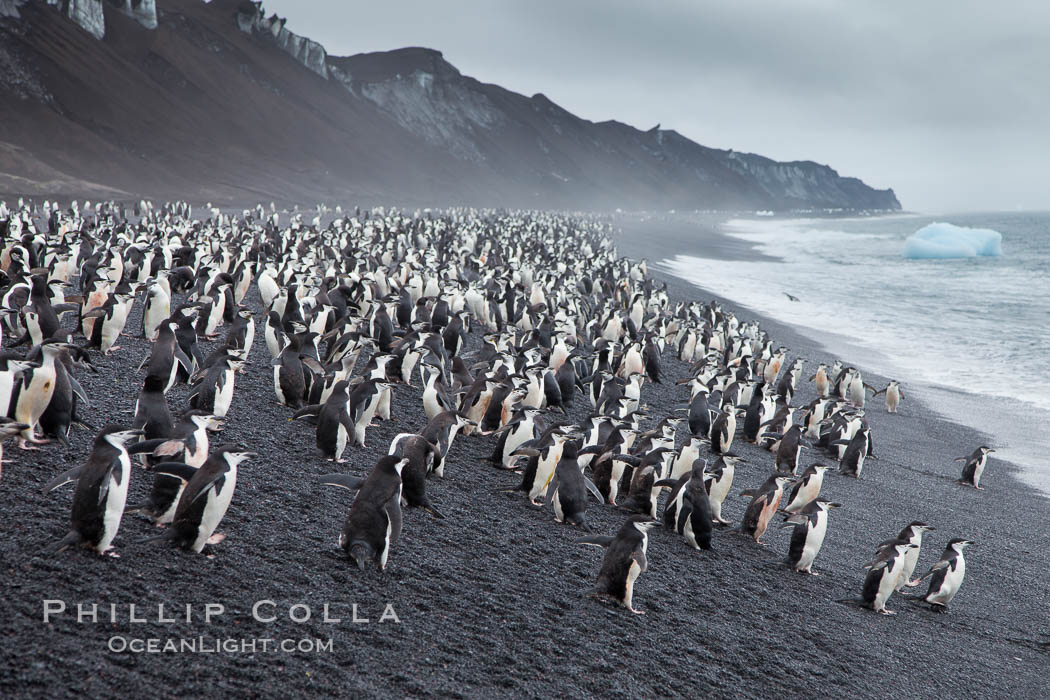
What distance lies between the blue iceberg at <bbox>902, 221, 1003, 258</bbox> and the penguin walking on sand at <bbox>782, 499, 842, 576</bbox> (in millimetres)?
52375

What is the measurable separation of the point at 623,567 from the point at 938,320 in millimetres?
24321

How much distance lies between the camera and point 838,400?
1243 cm

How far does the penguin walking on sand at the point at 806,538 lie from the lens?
21.2 feet

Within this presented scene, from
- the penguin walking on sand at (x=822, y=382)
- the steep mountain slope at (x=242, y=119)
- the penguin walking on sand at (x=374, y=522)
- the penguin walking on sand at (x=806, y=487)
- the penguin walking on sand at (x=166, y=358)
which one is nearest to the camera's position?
the penguin walking on sand at (x=374, y=522)

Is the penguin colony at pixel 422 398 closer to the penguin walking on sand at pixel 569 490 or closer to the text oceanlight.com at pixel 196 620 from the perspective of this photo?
the penguin walking on sand at pixel 569 490

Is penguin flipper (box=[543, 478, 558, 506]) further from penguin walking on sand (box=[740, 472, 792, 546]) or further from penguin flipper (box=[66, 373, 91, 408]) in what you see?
penguin flipper (box=[66, 373, 91, 408])

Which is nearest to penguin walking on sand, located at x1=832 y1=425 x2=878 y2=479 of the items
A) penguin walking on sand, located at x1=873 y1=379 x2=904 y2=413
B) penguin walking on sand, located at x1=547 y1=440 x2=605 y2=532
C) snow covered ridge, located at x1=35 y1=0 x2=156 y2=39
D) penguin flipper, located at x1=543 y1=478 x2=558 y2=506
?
penguin walking on sand, located at x1=873 y1=379 x2=904 y2=413

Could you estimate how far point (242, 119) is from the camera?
72562 mm

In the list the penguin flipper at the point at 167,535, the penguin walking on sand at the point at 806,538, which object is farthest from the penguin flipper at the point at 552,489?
the penguin flipper at the point at 167,535

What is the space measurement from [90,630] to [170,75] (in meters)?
75.5

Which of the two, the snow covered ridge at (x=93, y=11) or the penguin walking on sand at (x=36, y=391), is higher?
the snow covered ridge at (x=93, y=11)

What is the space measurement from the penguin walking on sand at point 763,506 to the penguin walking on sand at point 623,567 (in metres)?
2.09

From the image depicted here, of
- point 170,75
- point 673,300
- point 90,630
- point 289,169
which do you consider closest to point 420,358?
point 90,630

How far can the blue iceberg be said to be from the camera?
52.6m
